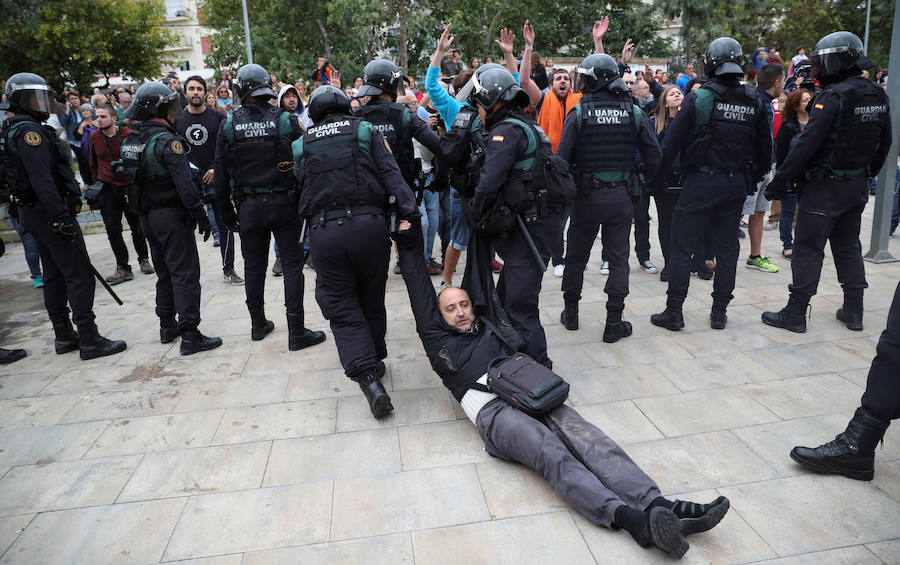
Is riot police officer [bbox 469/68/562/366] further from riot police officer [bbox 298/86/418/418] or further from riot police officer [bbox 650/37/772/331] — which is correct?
riot police officer [bbox 650/37/772/331]

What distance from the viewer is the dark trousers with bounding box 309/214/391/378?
3.85m

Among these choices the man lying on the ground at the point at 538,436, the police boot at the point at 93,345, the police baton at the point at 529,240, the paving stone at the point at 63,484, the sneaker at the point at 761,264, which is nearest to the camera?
the man lying on the ground at the point at 538,436

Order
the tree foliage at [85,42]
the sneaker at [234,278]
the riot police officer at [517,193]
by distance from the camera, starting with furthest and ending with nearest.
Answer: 1. the tree foliage at [85,42]
2. the sneaker at [234,278]
3. the riot police officer at [517,193]

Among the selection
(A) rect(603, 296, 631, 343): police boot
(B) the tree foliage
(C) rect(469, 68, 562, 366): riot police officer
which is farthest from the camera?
(B) the tree foliage

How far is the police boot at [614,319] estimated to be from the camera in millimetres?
4965

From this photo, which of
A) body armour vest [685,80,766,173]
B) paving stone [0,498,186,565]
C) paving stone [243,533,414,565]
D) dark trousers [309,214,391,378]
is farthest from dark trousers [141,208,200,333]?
body armour vest [685,80,766,173]

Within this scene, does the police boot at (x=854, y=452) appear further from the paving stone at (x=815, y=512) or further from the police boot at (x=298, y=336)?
the police boot at (x=298, y=336)

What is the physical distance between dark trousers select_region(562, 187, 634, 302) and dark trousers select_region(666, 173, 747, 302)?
0.54 m

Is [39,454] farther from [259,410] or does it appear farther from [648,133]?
[648,133]

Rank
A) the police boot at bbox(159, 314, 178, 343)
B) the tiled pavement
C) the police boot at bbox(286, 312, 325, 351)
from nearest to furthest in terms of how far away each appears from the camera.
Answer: the tiled pavement → the police boot at bbox(286, 312, 325, 351) → the police boot at bbox(159, 314, 178, 343)

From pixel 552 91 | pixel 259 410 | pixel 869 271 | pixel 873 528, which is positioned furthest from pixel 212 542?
pixel 869 271

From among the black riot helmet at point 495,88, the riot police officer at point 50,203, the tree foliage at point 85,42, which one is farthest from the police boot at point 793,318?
the tree foliage at point 85,42

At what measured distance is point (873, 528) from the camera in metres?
2.69

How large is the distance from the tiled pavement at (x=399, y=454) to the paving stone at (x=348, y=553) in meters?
0.01
